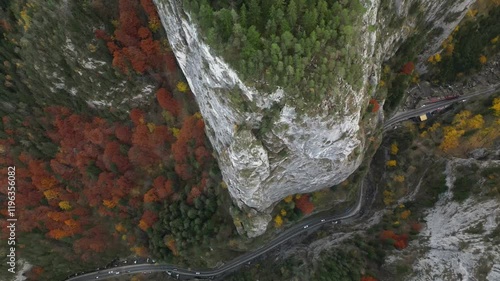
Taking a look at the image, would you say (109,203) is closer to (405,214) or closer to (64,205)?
(64,205)

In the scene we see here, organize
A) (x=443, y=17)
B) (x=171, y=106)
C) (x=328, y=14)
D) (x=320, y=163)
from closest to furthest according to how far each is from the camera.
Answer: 1. (x=328, y=14)
2. (x=320, y=163)
3. (x=443, y=17)
4. (x=171, y=106)

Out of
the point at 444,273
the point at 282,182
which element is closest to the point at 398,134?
the point at 444,273

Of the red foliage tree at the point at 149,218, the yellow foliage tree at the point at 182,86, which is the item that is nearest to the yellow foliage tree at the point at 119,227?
the red foliage tree at the point at 149,218

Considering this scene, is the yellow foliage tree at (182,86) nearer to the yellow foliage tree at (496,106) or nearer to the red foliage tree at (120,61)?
the red foliage tree at (120,61)

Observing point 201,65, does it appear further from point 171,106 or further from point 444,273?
point 444,273

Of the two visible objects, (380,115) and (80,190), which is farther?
(80,190)

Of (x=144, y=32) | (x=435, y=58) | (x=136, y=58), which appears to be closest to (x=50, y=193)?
(x=136, y=58)
